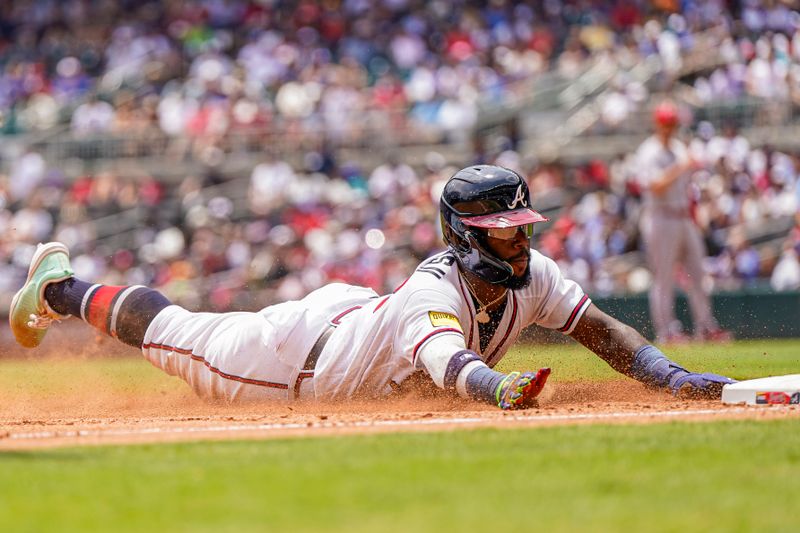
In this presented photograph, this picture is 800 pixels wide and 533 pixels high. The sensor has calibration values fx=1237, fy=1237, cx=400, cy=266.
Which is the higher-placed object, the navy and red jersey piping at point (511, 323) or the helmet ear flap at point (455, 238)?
the helmet ear flap at point (455, 238)

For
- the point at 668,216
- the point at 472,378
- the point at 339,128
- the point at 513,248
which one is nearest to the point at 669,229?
the point at 668,216

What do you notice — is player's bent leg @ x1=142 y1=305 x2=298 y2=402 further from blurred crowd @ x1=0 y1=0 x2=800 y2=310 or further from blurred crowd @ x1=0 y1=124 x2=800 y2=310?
blurred crowd @ x1=0 y1=0 x2=800 y2=310

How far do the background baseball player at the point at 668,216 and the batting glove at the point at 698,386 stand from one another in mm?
6474

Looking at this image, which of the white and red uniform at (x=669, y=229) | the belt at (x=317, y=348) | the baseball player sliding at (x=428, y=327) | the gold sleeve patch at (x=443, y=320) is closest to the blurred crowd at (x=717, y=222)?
the white and red uniform at (x=669, y=229)

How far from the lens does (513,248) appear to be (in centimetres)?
643

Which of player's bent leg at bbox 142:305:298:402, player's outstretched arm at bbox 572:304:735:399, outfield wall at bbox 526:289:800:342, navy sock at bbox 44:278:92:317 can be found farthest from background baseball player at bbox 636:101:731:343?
navy sock at bbox 44:278:92:317

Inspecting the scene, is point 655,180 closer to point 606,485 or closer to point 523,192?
point 523,192

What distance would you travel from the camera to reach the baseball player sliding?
20.2ft

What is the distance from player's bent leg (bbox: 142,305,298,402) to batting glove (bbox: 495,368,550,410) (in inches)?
61.4

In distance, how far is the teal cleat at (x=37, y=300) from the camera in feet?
25.6

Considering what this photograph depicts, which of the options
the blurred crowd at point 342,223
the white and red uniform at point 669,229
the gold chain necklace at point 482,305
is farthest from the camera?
the blurred crowd at point 342,223

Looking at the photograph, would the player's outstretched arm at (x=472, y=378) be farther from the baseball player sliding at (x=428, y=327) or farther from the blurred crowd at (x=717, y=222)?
the blurred crowd at (x=717, y=222)

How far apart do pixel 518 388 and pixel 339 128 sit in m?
14.4

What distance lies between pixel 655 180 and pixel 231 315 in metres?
7.12
